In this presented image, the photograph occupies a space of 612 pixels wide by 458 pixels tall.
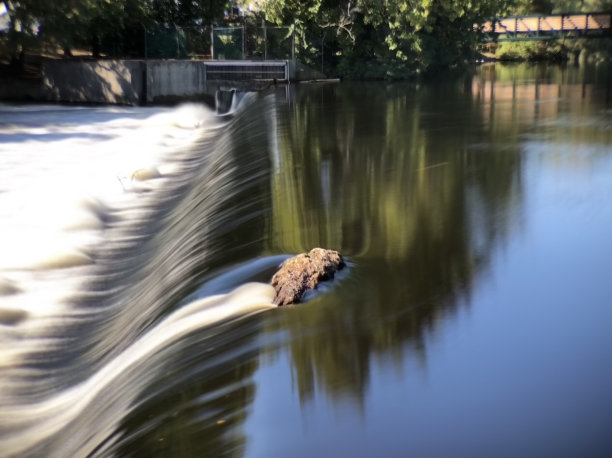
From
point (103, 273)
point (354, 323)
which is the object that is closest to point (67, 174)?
point (103, 273)

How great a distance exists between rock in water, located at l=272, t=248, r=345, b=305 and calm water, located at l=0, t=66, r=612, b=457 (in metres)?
0.12

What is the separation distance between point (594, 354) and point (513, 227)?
2.96 m

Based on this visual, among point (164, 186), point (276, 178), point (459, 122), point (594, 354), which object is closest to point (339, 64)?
point (459, 122)

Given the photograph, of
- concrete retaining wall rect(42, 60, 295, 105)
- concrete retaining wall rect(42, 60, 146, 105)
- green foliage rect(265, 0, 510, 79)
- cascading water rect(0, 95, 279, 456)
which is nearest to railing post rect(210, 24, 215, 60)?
concrete retaining wall rect(42, 60, 295, 105)

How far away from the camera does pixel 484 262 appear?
6.63m

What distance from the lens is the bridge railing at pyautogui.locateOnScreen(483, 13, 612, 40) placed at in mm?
42344

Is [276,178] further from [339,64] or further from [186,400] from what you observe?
[339,64]

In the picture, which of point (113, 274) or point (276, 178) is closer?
point (113, 274)

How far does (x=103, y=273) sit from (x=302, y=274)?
12.3 ft

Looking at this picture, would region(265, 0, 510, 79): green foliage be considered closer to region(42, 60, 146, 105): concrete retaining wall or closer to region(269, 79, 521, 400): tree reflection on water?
region(42, 60, 146, 105): concrete retaining wall

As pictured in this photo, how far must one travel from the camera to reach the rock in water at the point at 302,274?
233 inches

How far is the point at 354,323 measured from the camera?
5.46 metres

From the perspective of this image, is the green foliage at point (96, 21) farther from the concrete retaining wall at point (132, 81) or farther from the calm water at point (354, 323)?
the calm water at point (354, 323)

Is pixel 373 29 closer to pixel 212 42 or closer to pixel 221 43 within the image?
pixel 221 43
